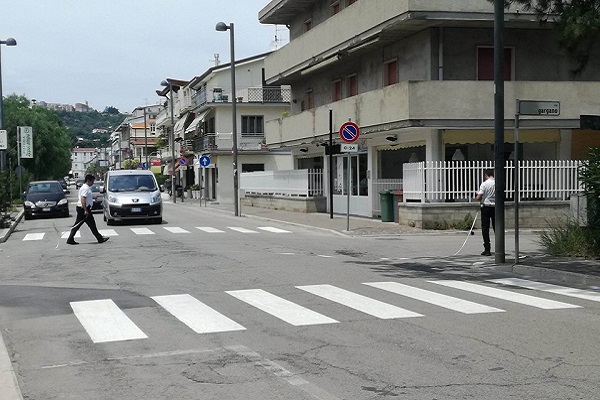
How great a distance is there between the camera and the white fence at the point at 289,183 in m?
33.8

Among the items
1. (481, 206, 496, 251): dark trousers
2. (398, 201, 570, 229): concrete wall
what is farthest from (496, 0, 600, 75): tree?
(398, 201, 570, 229): concrete wall

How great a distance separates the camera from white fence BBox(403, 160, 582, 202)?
2334cm

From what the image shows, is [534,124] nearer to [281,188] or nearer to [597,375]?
[281,188]

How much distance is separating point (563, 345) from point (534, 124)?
17697mm

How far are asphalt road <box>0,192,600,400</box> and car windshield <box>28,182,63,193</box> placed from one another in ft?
62.5

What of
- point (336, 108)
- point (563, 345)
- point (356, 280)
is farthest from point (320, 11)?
point (563, 345)

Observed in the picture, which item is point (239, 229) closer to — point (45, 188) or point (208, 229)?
point (208, 229)

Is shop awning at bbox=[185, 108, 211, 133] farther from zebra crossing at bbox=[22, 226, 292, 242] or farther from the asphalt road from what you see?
the asphalt road

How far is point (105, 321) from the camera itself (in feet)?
30.0

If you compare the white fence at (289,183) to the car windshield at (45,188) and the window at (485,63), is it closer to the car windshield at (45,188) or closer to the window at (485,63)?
the car windshield at (45,188)

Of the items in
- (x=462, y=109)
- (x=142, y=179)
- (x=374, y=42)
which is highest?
(x=374, y=42)

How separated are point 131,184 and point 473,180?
1222 cm

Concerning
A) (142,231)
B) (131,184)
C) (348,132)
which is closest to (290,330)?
(348,132)

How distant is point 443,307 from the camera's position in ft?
32.6
